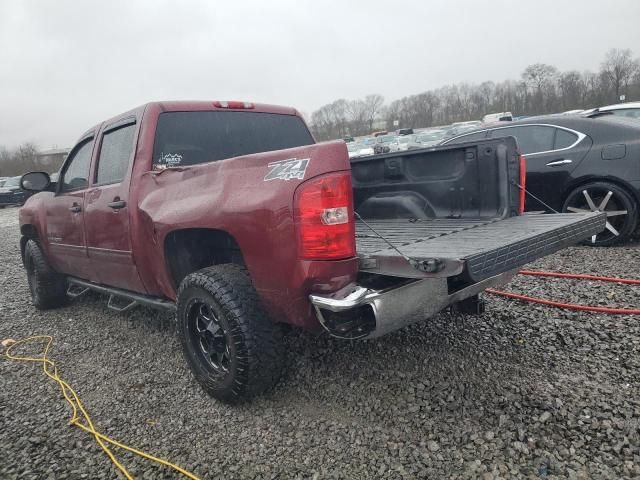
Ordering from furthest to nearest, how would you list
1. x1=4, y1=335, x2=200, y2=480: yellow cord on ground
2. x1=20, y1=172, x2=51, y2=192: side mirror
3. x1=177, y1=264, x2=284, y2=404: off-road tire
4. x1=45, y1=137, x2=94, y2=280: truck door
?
x1=20, y1=172, x2=51, y2=192: side mirror < x1=45, y1=137, x2=94, y2=280: truck door < x1=177, y1=264, x2=284, y2=404: off-road tire < x1=4, y1=335, x2=200, y2=480: yellow cord on ground

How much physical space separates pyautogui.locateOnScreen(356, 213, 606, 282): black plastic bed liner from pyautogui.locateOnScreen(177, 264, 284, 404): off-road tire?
671 mm

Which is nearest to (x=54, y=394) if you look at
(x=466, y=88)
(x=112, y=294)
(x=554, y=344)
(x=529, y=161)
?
(x=112, y=294)

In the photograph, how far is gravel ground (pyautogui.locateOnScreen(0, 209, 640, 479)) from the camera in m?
2.14

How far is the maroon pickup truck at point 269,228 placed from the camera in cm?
214

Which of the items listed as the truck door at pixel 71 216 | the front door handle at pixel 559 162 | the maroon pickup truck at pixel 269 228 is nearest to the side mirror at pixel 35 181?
the maroon pickup truck at pixel 269 228

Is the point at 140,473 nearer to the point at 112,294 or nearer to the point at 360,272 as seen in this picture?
the point at 360,272

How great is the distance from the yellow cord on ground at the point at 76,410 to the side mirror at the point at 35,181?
142 cm

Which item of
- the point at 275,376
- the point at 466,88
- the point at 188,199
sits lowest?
the point at 275,376

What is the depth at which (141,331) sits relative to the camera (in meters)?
4.12

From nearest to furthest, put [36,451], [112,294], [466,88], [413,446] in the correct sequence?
[413,446] < [36,451] < [112,294] < [466,88]

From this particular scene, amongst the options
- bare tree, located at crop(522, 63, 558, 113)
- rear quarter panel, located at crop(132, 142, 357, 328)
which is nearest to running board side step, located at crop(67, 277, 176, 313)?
rear quarter panel, located at crop(132, 142, 357, 328)

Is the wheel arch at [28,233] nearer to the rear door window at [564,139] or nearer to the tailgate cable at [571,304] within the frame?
the tailgate cable at [571,304]

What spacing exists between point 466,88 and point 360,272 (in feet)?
183

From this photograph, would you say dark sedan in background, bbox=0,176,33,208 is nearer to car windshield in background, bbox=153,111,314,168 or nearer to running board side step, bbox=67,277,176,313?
running board side step, bbox=67,277,176,313
